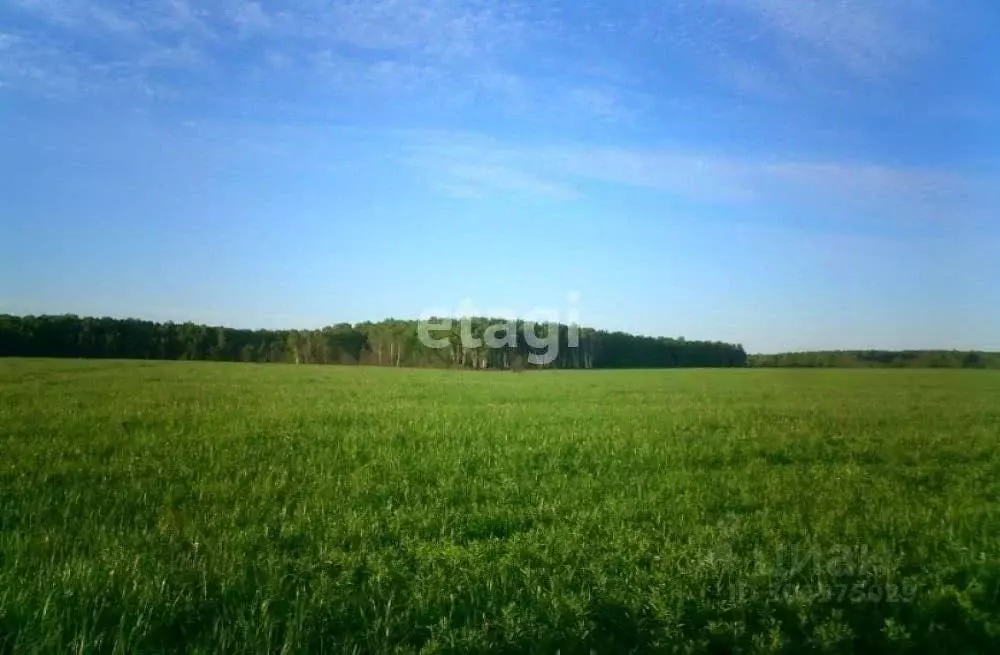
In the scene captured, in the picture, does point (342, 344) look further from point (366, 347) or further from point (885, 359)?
point (885, 359)

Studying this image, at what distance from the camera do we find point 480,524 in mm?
4590

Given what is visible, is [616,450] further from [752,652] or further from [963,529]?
[752,652]

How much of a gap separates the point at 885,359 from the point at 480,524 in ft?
17.0

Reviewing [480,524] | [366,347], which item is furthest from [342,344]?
[480,524]

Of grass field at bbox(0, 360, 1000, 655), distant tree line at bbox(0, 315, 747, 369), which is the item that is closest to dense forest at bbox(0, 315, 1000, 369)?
distant tree line at bbox(0, 315, 747, 369)

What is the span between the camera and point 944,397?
25.6 feet

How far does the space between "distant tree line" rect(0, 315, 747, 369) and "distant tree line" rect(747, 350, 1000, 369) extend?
118 centimetres

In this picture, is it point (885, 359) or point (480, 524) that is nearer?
point (480, 524)

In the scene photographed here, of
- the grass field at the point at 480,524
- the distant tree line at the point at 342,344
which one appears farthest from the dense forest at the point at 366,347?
the grass field at the point at 480,524

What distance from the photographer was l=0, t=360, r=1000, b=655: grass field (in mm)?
3398

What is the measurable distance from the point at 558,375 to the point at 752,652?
8598 mm

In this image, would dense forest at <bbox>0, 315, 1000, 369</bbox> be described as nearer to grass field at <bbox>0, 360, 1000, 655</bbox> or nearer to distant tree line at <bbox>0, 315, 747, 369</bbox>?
distant tree line at <bbox>0, 315, 747, 369</bbox>

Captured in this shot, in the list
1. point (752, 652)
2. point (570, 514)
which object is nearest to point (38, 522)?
point (570, 514)

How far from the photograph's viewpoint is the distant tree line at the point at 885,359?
7383mm
